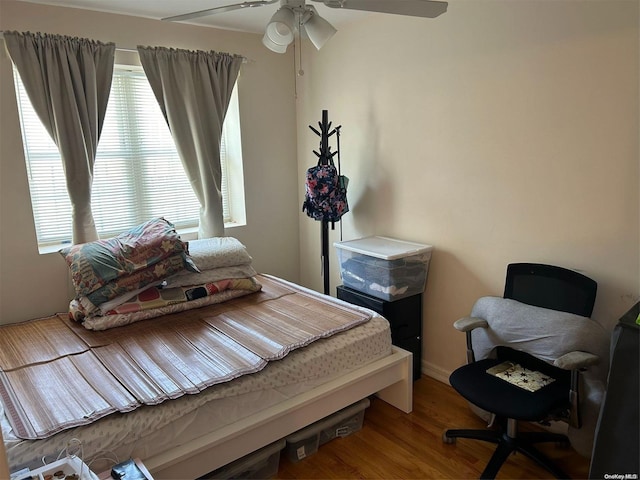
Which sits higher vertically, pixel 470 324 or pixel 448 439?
pixel 470 324

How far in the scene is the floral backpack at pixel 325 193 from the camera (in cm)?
313

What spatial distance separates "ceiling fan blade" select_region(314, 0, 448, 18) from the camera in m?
1.74

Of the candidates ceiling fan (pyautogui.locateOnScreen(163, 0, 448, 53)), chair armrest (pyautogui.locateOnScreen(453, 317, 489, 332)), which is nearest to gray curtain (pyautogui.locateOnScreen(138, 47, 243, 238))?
ceiling fan (pyautogui.locateOnScreen(163, 0, 448, 53))

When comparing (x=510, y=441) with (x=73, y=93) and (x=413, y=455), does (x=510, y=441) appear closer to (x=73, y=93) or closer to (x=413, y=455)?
(x=413, y=455)

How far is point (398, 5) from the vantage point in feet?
5.77

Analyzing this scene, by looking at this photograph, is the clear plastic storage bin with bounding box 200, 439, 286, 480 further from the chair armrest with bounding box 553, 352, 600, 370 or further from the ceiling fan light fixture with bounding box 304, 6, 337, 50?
the ceiling fan light fixture with bounding box 304, 6, 337, 50

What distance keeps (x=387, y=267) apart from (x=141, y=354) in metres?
1.42

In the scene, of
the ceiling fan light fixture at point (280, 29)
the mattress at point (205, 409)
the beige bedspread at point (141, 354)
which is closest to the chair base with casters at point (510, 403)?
the mattress at point (205, 409)

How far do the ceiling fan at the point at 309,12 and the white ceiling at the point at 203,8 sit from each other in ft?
2.02

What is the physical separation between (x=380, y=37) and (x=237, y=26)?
1.04 meters

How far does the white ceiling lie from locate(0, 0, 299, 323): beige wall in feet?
0.18

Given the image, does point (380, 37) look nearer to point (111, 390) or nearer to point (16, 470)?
point (111, 390)

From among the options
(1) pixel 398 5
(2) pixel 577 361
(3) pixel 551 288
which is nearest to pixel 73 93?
(1) pixel 398 5

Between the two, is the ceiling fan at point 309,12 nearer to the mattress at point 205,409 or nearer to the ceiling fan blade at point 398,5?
the ceiling fan blade at point 398,5
